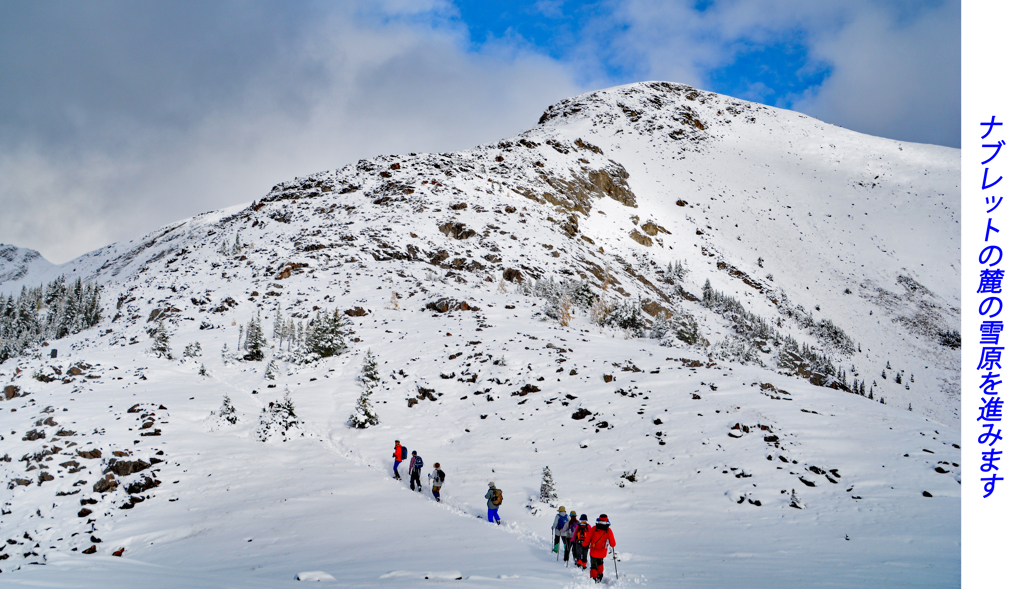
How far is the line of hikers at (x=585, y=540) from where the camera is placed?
8203 mm

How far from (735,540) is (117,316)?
46.4m

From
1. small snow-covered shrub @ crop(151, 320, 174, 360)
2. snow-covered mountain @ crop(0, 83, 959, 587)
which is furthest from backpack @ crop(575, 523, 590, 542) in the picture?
small snow-covered shrub @ crop(151, 320, 174, 360)

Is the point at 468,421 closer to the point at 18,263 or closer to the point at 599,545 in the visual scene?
the point at 599,545

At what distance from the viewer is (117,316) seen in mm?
37875

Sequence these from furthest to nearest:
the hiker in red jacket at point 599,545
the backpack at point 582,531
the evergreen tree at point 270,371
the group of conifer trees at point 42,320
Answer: the group of conifer trees at point 42,320, the evergreen tree at point 270,371, the backpack at point 582,531, the hiker in red jacket at point 599,545

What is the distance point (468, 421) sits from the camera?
65.9ft

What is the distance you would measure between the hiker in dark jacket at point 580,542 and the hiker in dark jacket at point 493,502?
109 inches

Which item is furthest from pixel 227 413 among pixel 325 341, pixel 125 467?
pixel 325 341

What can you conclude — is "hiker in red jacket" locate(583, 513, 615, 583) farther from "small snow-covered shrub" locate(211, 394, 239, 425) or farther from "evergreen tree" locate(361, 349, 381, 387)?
"evergreen tree" locate(361, 349, 381, 387)

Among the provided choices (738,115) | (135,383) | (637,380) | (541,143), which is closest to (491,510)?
(637,380)

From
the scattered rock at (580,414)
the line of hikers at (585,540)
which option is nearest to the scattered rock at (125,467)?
the line of hikers at (585,540)

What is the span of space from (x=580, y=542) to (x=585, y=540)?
48cm

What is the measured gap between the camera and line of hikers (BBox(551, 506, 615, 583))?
8203mm

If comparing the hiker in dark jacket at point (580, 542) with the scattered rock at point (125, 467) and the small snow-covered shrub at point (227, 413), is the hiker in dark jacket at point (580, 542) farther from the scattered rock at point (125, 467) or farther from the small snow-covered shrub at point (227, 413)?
the small snow-covered shrub at point (227, 413)
